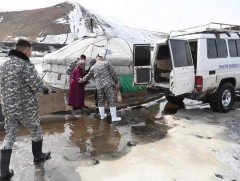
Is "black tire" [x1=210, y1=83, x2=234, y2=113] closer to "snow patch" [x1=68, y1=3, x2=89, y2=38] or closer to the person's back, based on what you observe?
the person's back

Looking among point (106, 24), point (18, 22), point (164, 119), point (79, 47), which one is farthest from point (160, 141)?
point (18, 22)

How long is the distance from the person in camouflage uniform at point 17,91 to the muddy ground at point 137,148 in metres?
0.64

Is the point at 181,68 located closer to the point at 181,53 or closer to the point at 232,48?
the point at 181,53

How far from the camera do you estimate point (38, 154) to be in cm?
509

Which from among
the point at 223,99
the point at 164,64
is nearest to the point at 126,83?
the point at 164,64

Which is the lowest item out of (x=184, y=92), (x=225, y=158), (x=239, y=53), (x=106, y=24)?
(x=225, y=158)

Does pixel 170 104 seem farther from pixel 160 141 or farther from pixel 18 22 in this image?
pixel 18 22

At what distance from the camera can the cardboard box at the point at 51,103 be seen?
8211mm

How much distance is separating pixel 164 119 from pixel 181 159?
2.82m

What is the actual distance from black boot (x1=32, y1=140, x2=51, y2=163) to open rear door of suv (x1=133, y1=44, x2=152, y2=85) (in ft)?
13.7

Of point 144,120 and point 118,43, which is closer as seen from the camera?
point 144,120

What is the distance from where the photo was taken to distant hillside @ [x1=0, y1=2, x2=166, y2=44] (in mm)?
→ 69125

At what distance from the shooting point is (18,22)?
8444 cm

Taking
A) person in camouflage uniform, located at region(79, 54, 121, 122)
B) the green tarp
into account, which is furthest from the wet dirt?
the green tarp
